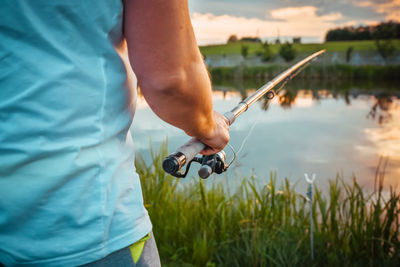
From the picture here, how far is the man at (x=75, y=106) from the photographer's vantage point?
593mm

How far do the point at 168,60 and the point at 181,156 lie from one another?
10.1 inches

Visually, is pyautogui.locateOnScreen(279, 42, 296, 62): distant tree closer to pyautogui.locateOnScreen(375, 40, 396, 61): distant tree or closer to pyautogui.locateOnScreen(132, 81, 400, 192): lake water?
pyautogui.locateOnScreen(375, 40, 396, 61): distant tree

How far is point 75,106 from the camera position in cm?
62

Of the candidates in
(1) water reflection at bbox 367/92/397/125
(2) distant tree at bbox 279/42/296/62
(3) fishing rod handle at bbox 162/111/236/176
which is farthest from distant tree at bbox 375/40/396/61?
(3) fishing rod handle at bbox 162/111/236/176

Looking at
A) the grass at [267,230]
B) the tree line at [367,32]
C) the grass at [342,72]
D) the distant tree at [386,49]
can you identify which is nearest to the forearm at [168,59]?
the grass at [267,230]

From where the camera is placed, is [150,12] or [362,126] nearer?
[150,12]

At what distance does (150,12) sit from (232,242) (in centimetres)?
258

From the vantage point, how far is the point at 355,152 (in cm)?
1029

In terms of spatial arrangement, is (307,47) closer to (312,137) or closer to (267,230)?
(312,137)

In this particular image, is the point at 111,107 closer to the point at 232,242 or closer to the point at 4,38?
the point at 4,38

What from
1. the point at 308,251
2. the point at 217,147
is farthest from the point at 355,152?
the point at 217,147

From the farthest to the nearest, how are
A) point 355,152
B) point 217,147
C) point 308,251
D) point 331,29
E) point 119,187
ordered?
point 331,29 < point 355,152 < point 308,251 < point 217,147 < point 119,187


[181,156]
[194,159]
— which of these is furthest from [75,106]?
[194,159]

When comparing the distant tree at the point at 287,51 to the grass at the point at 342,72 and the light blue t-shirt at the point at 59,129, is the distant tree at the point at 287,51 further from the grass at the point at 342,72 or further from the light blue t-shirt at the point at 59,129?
the light blue t-shirt at the point at 59,129
